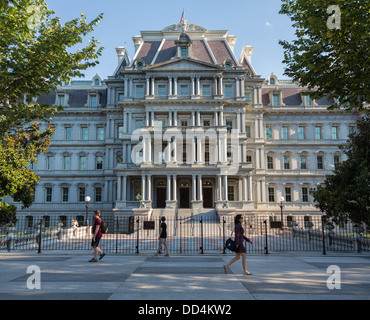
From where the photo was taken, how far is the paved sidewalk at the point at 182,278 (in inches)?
281

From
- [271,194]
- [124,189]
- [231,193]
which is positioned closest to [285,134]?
[271,194]

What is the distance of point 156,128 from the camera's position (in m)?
38.4

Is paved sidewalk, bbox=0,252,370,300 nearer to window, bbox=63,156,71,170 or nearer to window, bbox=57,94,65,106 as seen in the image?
window, bbox=63,156,71,170

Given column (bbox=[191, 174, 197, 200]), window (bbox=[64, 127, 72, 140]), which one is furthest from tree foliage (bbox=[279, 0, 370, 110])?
window (bbox=[64, 127, 72, 140])

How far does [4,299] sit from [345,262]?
40.2ft

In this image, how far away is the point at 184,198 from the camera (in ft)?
135

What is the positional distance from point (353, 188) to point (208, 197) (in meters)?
27.1

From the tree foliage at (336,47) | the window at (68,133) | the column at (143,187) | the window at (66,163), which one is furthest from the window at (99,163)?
the tree foliage at (336,47)

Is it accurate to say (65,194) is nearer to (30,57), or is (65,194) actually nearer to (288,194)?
(288,194)

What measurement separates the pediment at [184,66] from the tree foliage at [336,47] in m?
29.1

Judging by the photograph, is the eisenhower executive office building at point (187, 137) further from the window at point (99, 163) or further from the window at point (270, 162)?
the window at point (99, 163)

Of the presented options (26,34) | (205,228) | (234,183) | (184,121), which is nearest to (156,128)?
(184,121)
